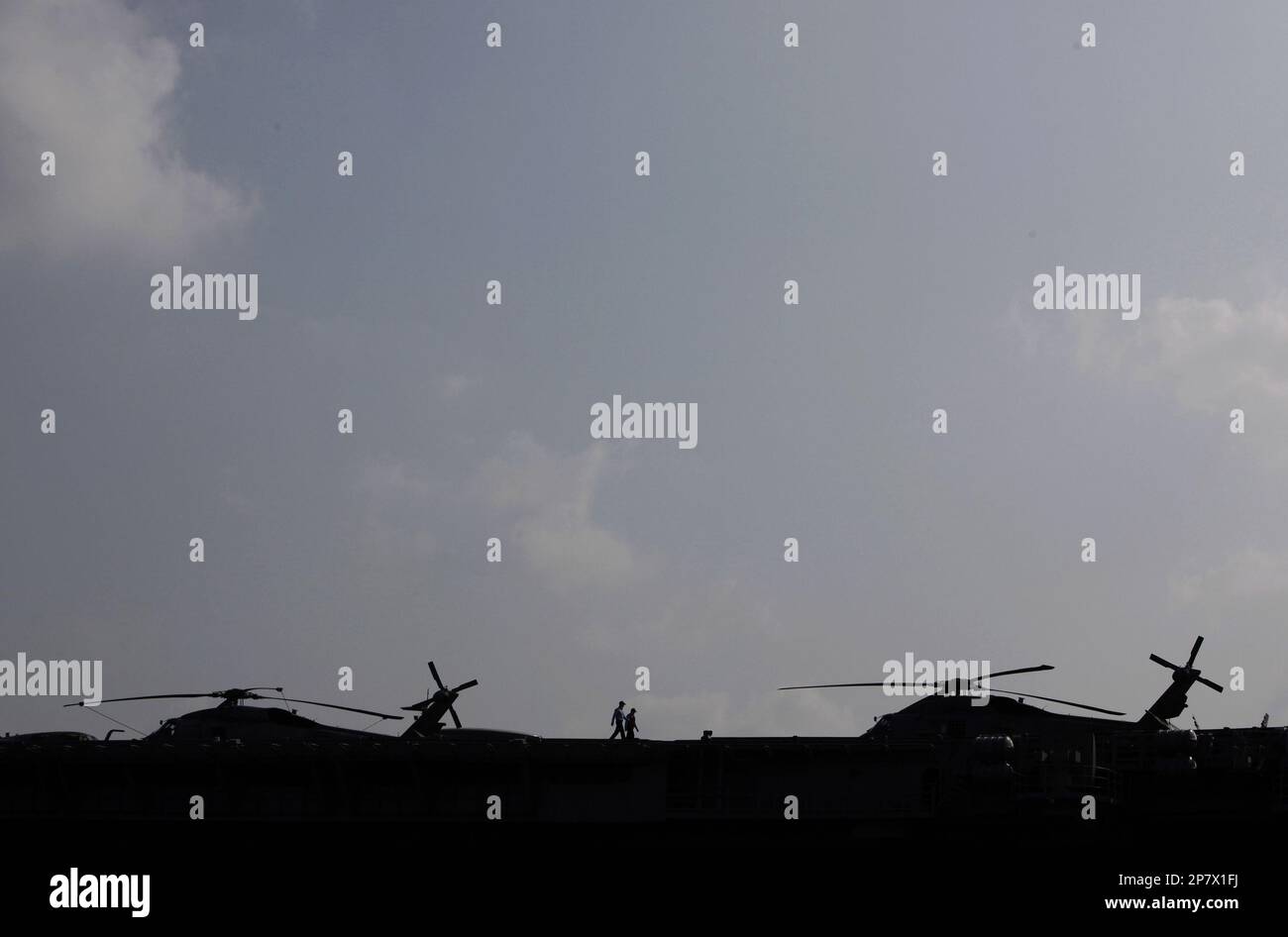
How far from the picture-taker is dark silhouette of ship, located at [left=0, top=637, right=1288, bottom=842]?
43.7 meters

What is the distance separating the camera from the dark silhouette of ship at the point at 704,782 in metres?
43.7

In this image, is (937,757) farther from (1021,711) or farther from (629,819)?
(629,819)

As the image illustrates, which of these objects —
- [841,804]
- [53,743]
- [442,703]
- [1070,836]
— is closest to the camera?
[1070,836]

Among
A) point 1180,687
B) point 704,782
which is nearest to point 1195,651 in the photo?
point 1180,687

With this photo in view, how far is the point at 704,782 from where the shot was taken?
4503cm

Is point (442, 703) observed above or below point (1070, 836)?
above

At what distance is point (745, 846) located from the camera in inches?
1736

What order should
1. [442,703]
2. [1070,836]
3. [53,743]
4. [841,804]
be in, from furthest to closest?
[442,703], [53,743], [841,804], [1070,836]

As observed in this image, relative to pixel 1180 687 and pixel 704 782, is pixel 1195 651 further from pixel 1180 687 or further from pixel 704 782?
pixel 704 782

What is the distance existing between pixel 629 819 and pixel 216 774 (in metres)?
12.1
